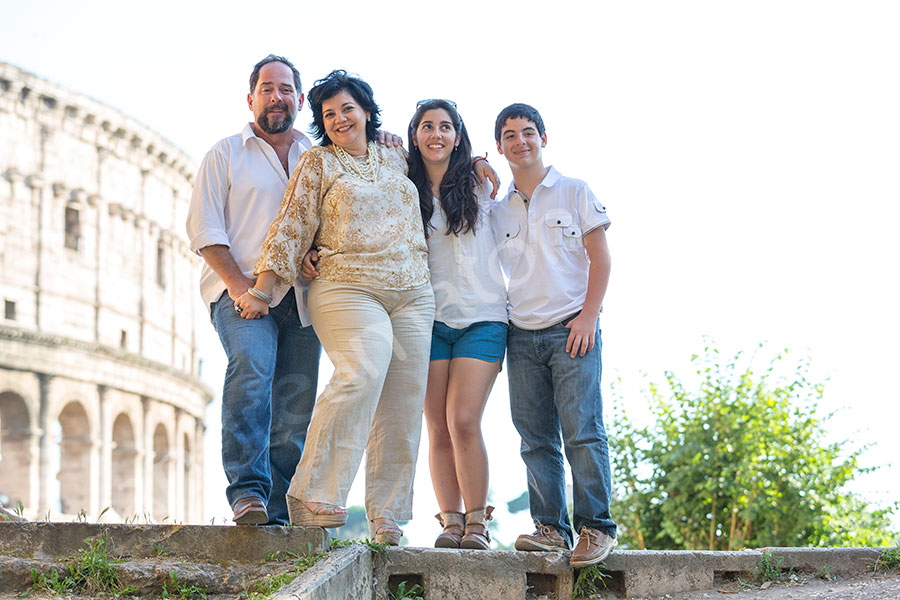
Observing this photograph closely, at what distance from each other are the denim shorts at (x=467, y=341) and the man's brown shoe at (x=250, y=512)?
1.01 metres

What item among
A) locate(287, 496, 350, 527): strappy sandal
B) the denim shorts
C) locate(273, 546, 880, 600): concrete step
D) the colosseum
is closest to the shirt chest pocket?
the denim shorts

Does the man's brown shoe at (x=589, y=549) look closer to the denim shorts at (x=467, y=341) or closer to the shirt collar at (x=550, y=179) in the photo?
the denim shorts at (x=467, y=341)

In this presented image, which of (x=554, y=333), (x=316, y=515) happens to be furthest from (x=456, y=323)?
(x=316, y=515)

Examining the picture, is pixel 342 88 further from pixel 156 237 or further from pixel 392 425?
pixel 156 237

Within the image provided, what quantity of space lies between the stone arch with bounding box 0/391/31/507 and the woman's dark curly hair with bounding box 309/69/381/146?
80.5 ft

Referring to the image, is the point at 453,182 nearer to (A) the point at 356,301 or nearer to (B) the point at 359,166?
(B) the point at 359,166

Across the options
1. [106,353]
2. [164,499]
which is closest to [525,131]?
[106,353]

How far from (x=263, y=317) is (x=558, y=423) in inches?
56.2

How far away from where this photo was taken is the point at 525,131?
4730 mm

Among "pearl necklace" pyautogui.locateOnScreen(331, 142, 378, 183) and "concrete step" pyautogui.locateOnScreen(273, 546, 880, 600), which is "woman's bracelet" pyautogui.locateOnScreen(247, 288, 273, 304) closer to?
"pearl necklace" pyautogui.locateOnScreen(331, 142, 378, 183)

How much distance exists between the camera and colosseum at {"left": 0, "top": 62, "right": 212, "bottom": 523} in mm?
27203

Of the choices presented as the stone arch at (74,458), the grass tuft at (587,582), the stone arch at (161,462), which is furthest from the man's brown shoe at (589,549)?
the stone arch at (161,462)

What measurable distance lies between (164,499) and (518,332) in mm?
29411

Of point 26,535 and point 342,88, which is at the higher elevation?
point 342,88
